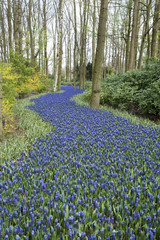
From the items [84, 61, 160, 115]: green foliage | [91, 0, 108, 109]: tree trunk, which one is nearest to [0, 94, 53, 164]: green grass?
[91, 0, 108, 109]: tree trunk

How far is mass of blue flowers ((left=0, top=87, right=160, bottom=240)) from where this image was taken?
6.74 ft

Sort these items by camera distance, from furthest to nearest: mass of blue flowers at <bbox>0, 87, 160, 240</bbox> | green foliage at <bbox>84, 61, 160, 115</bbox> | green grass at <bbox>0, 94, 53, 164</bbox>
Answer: green foliage at <bbox>84, 61, 160, 115</bbox>, green grass at <bbox>0, 94, 53, 164</bbox>, mass of blue flowers at <bbox>0, 87, 160, 240</bbox>

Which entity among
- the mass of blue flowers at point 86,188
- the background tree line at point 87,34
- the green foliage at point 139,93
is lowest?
the mass of blue flowers at point 86,188

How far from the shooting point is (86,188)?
2746 millimetres

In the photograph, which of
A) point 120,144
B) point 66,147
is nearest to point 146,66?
point 120,144

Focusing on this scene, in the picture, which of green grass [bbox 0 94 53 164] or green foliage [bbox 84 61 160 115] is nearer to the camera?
green grass [bbox 0 94 53 164]

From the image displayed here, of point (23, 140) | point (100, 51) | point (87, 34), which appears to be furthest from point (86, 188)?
point (87, 34)

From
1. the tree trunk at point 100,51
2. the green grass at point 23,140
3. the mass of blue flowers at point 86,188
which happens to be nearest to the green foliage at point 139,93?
the tree trunk at point 100,51

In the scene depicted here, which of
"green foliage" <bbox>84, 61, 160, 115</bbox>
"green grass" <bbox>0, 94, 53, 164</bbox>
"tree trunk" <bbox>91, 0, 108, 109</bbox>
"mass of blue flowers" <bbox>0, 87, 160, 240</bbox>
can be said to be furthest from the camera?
"tree trunk" <bbox>91, 0, 108, 109</bbox>

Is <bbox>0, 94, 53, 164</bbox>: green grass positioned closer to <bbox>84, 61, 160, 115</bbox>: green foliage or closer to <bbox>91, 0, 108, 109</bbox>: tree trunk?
<bbox>91, 0, 108, 109</bbox>: tree trunk

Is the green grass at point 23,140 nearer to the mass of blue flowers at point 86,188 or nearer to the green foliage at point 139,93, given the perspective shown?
the mass of blue flowers at point 86,188

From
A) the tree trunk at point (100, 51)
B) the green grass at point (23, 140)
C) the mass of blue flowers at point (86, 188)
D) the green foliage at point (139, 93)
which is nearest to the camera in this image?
the mass of blue flowers at point (86, 188)

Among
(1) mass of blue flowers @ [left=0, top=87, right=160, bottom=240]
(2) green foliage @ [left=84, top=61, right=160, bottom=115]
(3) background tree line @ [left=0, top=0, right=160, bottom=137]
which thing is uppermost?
(3) background tree line @ [left=0, top=0, right=160, bottom=137]

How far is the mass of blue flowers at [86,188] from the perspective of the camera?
2055 mm
